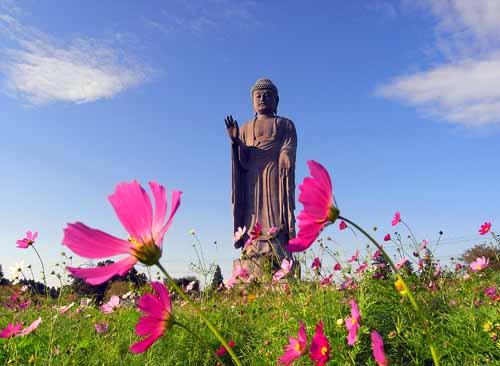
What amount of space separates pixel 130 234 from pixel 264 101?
8.22 meters

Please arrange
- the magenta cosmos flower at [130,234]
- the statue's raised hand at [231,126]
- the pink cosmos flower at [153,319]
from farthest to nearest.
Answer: the statue's raised hand at [231,126] < the pink cosmos flower at [153,319] < the magenta cosmos flower at [130,234]

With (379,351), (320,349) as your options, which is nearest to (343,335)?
(320,349)

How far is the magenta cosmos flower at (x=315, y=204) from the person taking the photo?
54cm

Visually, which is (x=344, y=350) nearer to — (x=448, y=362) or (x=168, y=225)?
(x=448, y=362)

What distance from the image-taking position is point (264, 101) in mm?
8523

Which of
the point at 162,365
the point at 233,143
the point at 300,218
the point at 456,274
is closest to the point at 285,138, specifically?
the point at 233,143

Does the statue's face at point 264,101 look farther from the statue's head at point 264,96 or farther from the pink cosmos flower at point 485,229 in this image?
the pink cosmos flower at point 485,229

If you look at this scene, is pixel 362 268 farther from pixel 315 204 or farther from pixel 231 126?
pixel 231 126

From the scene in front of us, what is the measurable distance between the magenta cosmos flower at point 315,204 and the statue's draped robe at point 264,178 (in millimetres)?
7282

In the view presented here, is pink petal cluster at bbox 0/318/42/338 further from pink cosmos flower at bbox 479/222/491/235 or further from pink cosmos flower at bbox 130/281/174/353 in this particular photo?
pink cosmos flower at bbox 479/222/491/235

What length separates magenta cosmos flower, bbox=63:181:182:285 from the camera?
0.47m

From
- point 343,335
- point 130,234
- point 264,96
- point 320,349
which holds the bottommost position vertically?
point 343,335

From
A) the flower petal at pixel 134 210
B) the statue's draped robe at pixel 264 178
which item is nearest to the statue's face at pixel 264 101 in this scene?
the statue's draped robe at pixel 264 178

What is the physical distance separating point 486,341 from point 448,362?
0.19m
